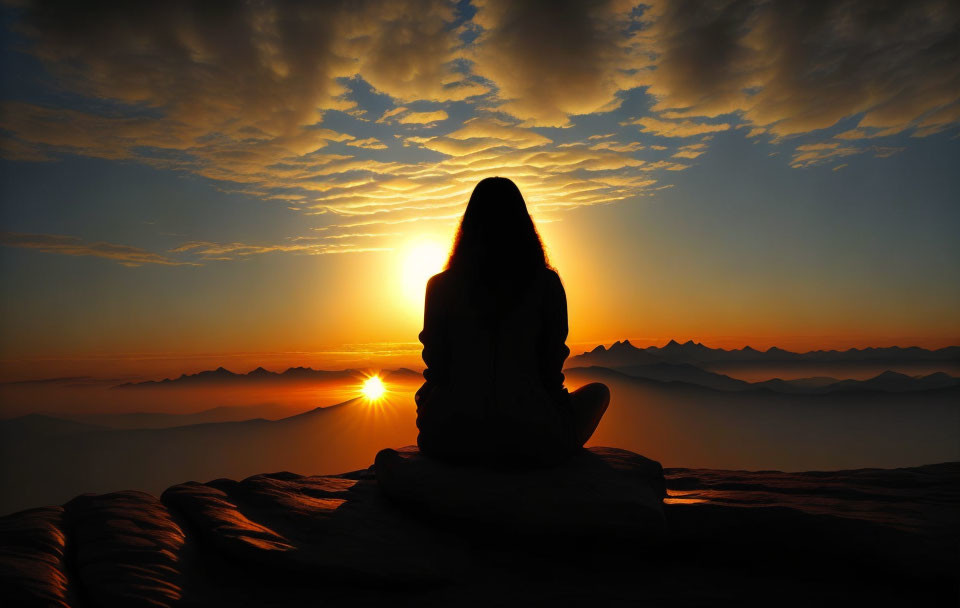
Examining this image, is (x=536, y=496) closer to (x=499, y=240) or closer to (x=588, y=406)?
(x=588, y=406)

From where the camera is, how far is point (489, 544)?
356 centimetres

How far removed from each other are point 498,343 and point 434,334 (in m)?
0.56

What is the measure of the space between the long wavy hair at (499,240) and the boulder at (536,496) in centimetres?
142

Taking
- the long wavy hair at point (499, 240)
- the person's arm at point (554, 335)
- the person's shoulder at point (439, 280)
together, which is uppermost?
the long wavy hair at point (499, 240)

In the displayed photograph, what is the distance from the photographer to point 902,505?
12.1 ft

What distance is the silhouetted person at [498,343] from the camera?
3.83 meters

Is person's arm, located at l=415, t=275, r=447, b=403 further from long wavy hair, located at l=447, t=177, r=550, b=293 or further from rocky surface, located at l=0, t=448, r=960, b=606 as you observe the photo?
rocky surface, located at l=0, t=448, r=960, b=606

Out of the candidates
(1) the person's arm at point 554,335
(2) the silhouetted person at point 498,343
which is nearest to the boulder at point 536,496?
(2) the silhouetted person at point 498,343

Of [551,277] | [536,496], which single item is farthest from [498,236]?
[536,496]

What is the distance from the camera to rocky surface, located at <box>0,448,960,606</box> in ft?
9.16

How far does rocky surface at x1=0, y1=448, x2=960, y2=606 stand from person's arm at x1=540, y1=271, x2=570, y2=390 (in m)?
0.70

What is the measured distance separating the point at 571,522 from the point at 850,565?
1.68 metres

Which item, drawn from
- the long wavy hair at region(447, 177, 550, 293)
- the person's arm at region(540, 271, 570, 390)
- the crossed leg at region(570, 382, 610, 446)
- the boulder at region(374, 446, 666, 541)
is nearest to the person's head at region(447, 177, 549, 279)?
the long wavy hair at region(447, 177, 550, 293)

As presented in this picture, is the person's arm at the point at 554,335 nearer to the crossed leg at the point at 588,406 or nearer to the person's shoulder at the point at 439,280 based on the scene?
the crossed leg at the point at 588,406
